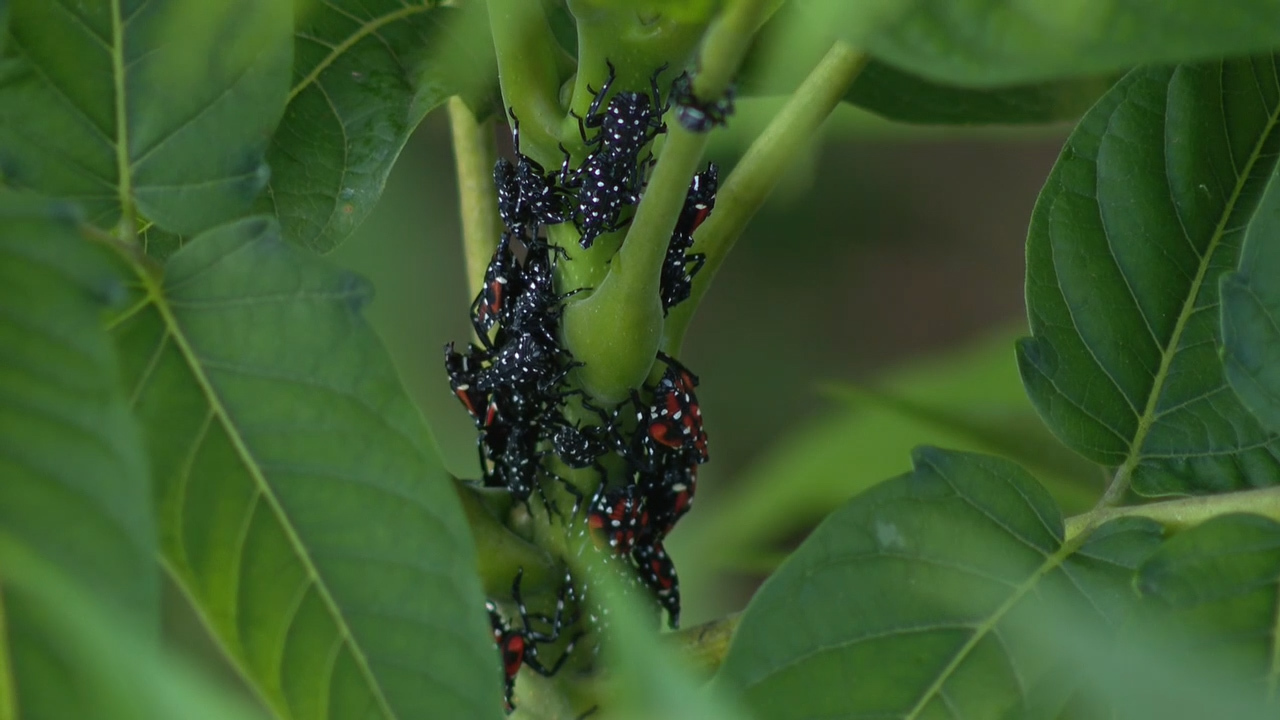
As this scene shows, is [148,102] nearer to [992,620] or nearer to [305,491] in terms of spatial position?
[305,491]

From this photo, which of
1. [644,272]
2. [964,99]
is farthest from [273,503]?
[964,99]

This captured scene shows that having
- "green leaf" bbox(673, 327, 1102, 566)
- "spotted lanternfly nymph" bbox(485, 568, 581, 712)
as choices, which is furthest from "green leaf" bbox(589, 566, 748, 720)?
"green leaf" bbox(673, 327, 1102, 566)

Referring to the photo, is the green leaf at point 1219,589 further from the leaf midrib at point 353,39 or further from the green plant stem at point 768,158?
the leaf midrib at point 353,39

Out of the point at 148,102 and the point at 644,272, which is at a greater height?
the point at 148,102

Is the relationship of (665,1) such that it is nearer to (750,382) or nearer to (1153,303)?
(1153,303)

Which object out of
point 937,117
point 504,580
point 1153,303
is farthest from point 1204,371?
point 504,580

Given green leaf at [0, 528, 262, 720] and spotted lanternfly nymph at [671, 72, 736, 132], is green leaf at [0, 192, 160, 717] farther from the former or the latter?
spotted lanternfly nymph at [671, 72, 736, 132]
